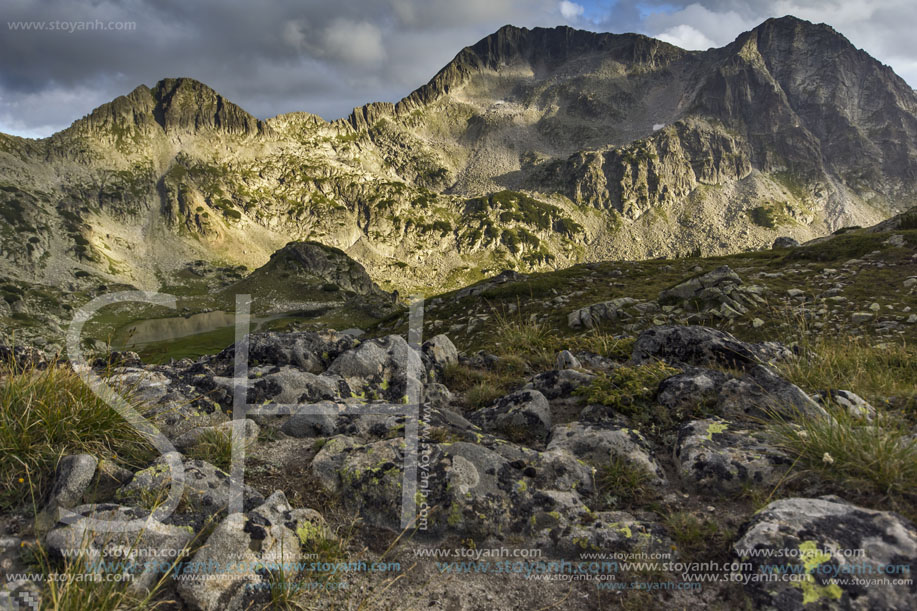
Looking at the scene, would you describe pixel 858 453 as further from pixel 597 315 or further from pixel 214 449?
pixel 597 315

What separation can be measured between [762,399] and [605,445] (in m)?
2.62

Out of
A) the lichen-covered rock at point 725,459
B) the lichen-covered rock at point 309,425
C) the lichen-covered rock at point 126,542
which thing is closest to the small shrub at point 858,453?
the lichen-covered rock at point 725,459

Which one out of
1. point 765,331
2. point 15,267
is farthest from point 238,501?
point 15,267

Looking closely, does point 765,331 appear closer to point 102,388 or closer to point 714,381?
point 714,381

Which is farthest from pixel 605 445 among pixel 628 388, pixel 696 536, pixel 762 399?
pixel 762 399

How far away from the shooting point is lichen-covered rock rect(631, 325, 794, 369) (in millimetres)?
8812

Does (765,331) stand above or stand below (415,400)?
above

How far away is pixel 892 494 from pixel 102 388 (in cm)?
861

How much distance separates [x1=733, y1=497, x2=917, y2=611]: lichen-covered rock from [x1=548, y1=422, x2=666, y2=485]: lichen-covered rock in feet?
5.28

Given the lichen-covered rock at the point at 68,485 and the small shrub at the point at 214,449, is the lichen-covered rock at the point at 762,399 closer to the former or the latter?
the small shrub at the point at 214,449

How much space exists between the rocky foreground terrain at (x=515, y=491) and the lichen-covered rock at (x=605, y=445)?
0.03m

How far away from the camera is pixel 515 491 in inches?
202

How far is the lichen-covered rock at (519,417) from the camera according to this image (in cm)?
709

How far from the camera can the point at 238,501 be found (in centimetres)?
457
